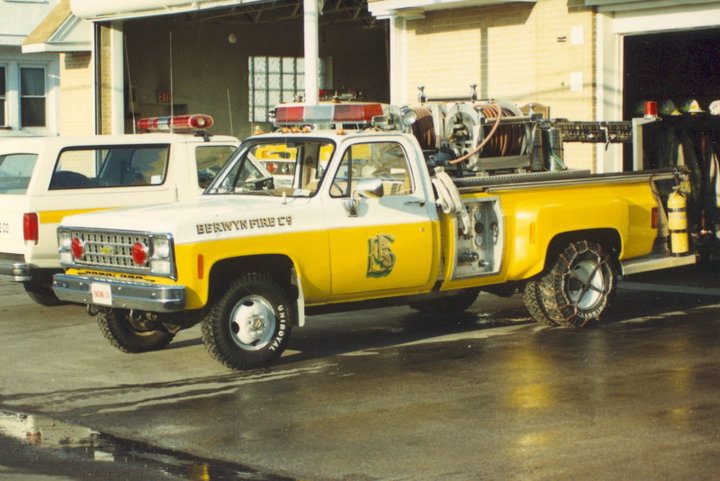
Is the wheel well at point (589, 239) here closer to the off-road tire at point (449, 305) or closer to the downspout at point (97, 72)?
the off-road tire at point (449, 305)

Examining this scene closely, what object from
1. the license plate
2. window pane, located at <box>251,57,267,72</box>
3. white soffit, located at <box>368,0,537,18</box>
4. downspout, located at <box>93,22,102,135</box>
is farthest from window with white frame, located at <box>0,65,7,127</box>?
the license plate

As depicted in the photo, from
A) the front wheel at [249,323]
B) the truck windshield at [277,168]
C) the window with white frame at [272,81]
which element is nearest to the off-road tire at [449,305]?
the truck windshield at [277,168]

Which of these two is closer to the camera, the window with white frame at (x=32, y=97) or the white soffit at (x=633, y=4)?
the white soffit at (x=633, y=4)

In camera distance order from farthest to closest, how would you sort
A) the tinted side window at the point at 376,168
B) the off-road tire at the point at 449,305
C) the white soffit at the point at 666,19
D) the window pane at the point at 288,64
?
the window pane at the point at 288,64
the white soffit at the point at 666,19
the off-road tire at the point at 449,305
the tinted side window at the point at 376,168

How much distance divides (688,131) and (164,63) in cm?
1657

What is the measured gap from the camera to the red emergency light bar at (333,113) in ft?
36.7

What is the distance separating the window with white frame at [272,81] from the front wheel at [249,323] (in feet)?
68.8

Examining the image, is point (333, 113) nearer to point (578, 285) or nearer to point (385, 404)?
point (578, 285)

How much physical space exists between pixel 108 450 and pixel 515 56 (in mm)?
11861

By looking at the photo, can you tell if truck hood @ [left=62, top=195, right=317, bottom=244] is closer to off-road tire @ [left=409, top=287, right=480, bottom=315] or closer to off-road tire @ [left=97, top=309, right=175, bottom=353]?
off-road tire @ [left=97, top=309, right=175, bottom=353]

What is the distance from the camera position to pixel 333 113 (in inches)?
441

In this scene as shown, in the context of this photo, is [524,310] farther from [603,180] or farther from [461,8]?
[461,8]

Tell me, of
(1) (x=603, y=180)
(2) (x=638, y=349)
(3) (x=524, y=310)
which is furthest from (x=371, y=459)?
(3) (x=524, y=310)

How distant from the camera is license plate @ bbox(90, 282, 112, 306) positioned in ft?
31.5
